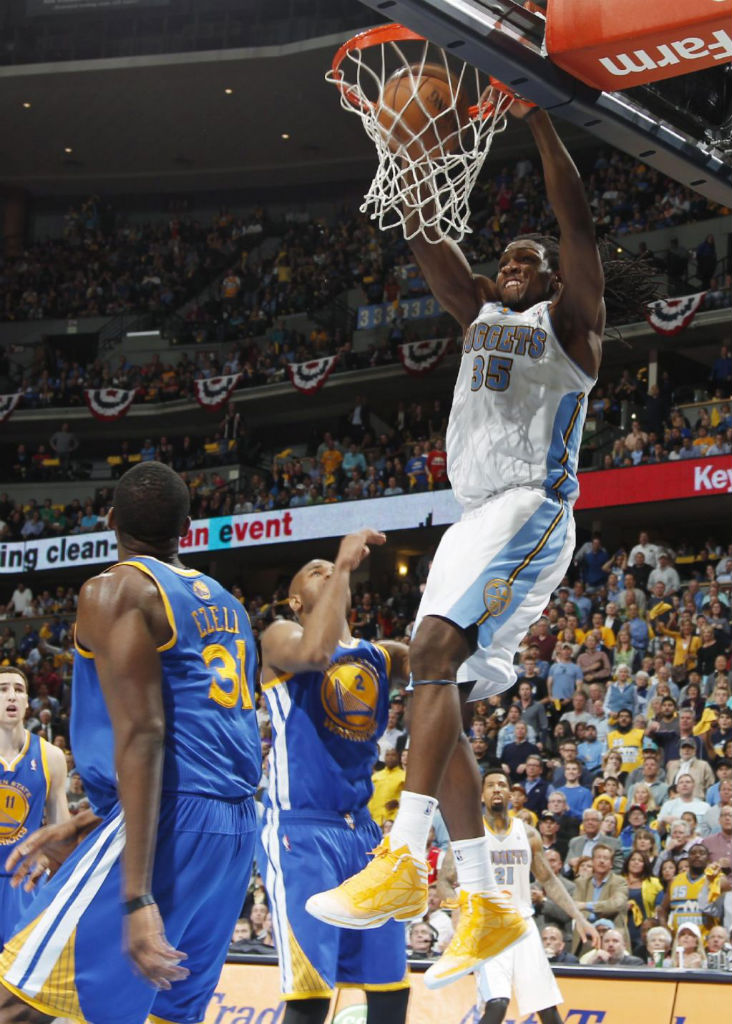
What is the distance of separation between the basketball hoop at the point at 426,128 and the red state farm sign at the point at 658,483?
513 inches

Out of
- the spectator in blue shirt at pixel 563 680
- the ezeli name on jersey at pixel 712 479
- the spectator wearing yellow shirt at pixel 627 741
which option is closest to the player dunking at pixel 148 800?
the spectator wearing yellow shirt at pixel 627 741

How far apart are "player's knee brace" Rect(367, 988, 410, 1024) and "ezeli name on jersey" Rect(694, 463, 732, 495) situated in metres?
12.7

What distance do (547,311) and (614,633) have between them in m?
10.8

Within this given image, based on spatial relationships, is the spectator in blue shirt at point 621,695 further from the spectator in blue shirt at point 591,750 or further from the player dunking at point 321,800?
the player dunking at point 321,800

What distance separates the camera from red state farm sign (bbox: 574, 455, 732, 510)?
1688cm

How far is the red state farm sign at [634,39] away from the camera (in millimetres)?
3812

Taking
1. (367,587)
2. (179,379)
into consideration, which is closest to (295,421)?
(179,379)

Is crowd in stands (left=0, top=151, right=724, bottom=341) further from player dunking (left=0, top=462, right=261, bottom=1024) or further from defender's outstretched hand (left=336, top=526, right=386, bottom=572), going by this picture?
player dunking (left=0, top=462, right=261, bottom=1024)

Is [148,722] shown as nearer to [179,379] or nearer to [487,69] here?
[487,69]

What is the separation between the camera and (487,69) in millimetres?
3906

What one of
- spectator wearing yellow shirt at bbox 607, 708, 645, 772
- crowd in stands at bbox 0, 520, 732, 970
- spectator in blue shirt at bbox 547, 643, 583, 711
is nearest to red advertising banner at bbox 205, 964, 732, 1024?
crowd in stands at bbox 0, 520, 732, 970

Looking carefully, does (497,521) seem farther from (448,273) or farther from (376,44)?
(376,44)

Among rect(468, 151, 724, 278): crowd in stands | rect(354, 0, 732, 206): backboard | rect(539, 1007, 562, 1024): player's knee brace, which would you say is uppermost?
rect(468, 151, 724, 278): crowd in stands

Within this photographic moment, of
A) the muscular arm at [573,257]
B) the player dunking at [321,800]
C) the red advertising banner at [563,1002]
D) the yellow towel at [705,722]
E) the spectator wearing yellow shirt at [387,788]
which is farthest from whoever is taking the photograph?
the yellow towel at [705,722]
